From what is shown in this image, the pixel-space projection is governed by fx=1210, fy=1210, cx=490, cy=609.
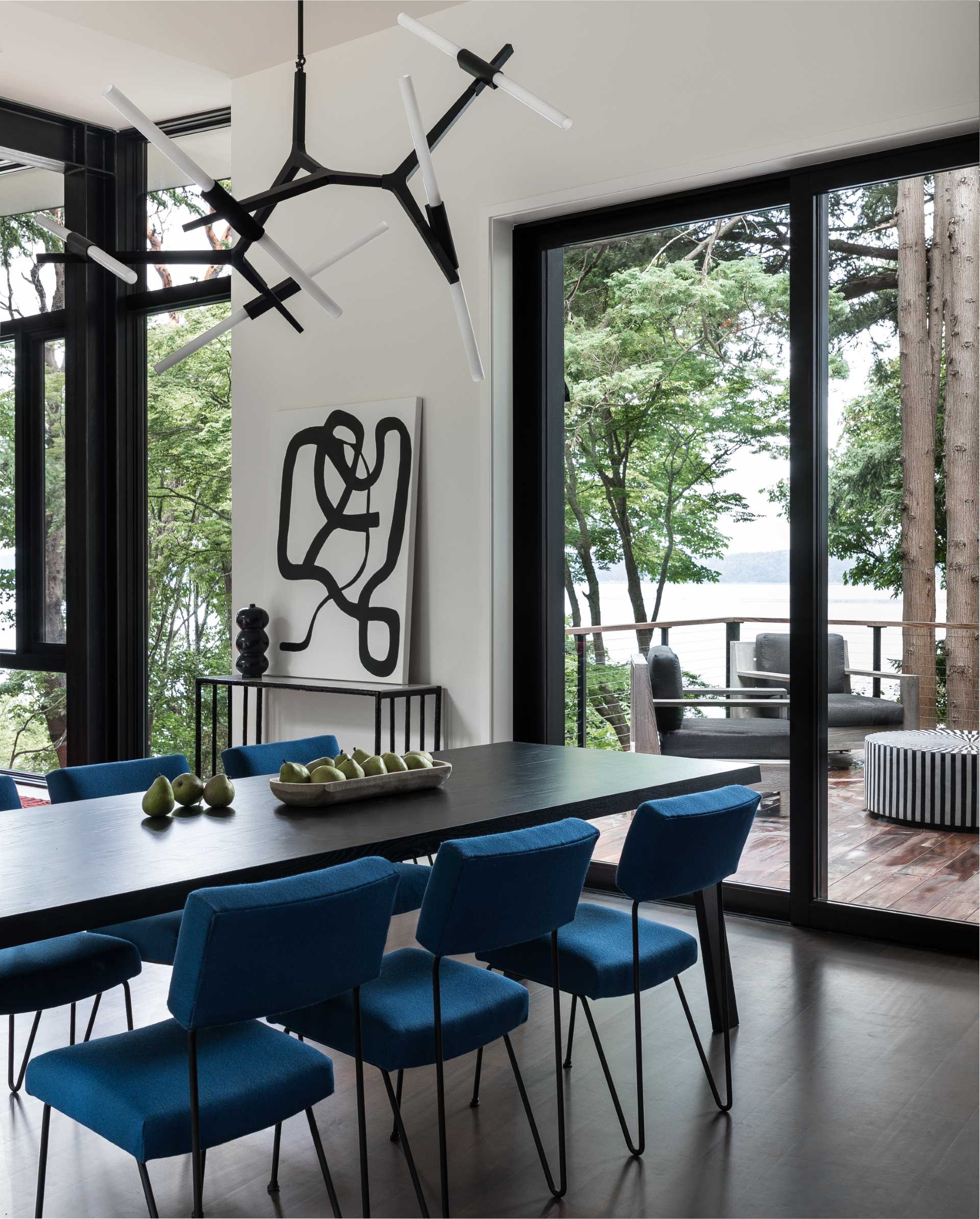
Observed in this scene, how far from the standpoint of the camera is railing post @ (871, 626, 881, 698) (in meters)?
4.33

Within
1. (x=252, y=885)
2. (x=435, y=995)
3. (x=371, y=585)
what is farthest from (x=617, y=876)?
(x=371, y=585)

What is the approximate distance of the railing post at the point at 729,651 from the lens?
4.85m

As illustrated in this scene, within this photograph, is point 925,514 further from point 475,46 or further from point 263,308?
point 475,46

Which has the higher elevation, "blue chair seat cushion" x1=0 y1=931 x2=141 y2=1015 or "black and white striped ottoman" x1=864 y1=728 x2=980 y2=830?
"black and white striped ottoman" x1=864 y1=728 x2=980 y2=830

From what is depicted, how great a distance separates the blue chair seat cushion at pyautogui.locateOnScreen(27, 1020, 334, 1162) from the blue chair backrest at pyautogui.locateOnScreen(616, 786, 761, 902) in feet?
2.74

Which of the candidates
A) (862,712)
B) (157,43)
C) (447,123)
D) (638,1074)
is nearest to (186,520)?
(157,43)

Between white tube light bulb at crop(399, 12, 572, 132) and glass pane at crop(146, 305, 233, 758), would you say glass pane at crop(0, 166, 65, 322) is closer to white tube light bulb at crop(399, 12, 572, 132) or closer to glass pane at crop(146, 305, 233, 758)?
glass pane at crop(146, 305, 233, 758)

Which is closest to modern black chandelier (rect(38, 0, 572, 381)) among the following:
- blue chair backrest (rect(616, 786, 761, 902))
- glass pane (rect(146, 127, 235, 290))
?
blue chair backrest (rect(616, 786, 761, 902))

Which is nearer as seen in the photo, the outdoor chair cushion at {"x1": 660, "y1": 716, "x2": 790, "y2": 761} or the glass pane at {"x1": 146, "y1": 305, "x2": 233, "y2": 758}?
Result: the outdoor chair cushion at {"x1": 660, "y1": 716, "x2": 790, "y2": 761}

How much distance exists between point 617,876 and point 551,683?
2556mm

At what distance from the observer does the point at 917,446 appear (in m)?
4.22

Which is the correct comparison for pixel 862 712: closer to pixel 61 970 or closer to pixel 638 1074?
pixel 638 1074

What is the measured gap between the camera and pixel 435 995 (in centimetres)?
230

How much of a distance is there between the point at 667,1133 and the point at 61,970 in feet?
4.73
